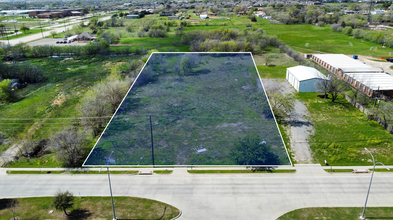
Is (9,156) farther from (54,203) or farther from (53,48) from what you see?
(53,48)

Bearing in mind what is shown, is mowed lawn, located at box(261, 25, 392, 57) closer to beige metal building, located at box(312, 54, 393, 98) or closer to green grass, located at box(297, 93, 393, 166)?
beige metal building, located at box(312, 54, 393, 98)

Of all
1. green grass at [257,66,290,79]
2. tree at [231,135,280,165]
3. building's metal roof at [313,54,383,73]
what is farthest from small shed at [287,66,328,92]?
tree at [231,135,280,165]

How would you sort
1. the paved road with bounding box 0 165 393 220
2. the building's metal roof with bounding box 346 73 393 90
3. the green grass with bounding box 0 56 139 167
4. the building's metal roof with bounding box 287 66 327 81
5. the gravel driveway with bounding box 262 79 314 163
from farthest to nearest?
the building's metal roof with bounding box 287 66 327 81
the building's metal roof with bounding box 346 73 393 90
the green grass with bounding box 0 56 139 167
the gravel driveway with bounding box 262 79 314 163
the paved road with bounding box 0 165 393 220

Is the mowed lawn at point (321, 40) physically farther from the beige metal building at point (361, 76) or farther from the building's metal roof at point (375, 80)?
the building's metal roof at point (375, 80)

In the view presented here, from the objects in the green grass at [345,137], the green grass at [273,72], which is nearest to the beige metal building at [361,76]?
the green grass at [345,137]

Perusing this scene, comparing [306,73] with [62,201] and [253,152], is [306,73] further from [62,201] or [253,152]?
[62,201]

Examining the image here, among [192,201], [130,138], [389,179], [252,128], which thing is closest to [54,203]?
[130,138]
